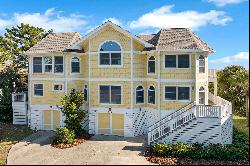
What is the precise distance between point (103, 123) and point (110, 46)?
6.90 m

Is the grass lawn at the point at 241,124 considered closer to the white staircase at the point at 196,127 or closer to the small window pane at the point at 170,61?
the white staircase at the point at 196,127

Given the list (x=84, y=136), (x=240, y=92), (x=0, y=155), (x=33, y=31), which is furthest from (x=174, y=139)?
(x=33, y=31)

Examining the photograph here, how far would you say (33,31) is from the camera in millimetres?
38344

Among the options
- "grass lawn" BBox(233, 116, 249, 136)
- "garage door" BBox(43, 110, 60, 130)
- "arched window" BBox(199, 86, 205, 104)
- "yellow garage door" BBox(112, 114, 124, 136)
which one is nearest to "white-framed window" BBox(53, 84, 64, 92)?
"garage door" BBox(43, 110, 60, 130)

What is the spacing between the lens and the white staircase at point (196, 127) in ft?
76.9

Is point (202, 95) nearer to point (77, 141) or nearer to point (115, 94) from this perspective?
point (115, 94)

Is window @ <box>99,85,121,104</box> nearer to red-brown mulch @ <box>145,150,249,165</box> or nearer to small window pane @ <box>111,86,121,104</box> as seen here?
small window pane @ <box>111,86,121,104</box>

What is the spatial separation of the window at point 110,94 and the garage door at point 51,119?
523 cm

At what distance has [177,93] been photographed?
86.2 feet

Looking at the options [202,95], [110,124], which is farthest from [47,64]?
[202,95]

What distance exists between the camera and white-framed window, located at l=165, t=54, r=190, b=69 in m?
25.9

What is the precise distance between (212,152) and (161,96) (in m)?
6.84

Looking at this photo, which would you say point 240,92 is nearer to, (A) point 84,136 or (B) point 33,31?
(A) point 84,136

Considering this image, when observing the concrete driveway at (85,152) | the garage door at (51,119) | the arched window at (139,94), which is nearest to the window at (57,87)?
the garage door at (51,119)
